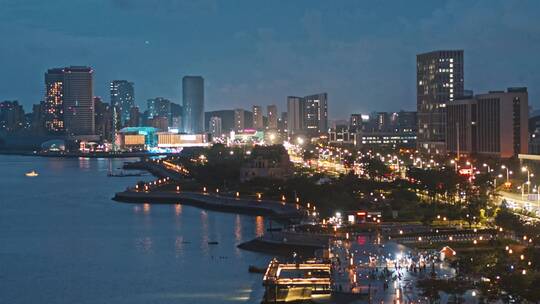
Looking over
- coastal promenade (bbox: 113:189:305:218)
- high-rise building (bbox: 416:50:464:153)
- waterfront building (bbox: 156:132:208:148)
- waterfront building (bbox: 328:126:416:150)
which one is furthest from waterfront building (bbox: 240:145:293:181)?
waterfront building (bbox: 156:132:208:148)

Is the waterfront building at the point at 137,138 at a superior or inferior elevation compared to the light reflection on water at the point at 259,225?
superior

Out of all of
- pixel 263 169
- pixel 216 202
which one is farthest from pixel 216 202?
pixel 263 169

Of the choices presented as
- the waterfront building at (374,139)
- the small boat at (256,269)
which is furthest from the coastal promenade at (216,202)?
the waterfront building at (374,139)

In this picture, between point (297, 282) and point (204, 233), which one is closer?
point (297, 282)

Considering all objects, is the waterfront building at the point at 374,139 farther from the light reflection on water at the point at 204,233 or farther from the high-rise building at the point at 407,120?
the light reflection on water at the point at 204,233

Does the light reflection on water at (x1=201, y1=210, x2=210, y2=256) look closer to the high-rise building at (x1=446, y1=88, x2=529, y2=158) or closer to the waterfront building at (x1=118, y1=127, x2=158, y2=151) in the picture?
the high-rise building at (x1=446, y1=88, x2=529, y2=158)

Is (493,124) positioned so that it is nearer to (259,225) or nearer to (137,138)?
(259,225)

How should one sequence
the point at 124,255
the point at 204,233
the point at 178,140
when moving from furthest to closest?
the point at 178,140 → the point at 204,233 → the point at 124,255

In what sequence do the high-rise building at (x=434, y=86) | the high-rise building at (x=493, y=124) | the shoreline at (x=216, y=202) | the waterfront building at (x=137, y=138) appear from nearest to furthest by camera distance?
the shoreline at (x=216, y=202), the high-rise building at (x=493, y=124), the high-rise building at (x=434, y=86), the waterfront building at (x=137, y=138)
